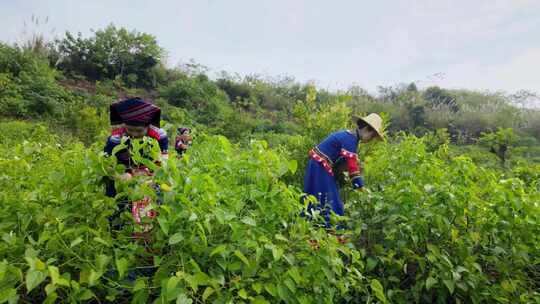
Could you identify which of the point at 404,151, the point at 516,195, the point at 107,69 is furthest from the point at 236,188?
the point at 107,69

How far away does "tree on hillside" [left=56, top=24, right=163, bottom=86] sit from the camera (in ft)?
45.8

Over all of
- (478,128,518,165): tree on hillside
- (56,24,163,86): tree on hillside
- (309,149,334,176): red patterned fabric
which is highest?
(56,24,163,86): tree on hillside

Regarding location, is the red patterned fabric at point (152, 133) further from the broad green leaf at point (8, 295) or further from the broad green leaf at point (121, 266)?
the broad green leaf at point (8, 295)

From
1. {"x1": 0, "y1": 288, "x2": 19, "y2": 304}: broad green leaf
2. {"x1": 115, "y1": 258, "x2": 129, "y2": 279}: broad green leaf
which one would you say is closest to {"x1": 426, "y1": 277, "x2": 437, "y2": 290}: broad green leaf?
{"x1": 115, "y1": 258, "x2": 129, "y2": 279}: broad green leaf

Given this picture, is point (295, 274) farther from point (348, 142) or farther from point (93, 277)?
point (348, 142)

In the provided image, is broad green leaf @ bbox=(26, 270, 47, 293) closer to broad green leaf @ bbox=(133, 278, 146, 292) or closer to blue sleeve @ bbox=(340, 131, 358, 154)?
broad green leaf @ bbox=(133, 278, 146, 292)

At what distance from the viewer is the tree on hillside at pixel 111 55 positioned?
13.9 metres

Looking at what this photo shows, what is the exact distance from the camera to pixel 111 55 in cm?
Result: 1418

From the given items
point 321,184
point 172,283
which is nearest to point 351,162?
point 321,184

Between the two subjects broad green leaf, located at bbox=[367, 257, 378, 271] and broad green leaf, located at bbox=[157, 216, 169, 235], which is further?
broad green leaf, located at bbox=[367, 257, 378, 271]

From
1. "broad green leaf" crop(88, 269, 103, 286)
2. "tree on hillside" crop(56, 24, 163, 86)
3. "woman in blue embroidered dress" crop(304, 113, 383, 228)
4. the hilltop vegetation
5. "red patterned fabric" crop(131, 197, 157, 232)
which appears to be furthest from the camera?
"tree on hillside" crop(56, 24, 163, 86)

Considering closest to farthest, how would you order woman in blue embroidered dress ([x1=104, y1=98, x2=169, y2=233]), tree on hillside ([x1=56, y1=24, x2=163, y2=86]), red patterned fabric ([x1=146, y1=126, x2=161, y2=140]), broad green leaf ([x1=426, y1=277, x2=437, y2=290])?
broad green leaf ([x1=426, y1=277, x2=437, y2=290]) → woman in blue embroidered dress ([x1=104, y1=98, x2=169, y2=233]) → red patterned fabric ([x1=146, y1=126, x2=161, y2=140]) → tree on hillside ([x1=56, y1=24, x2=163, y2=86])

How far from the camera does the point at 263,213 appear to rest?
1471 millimetres

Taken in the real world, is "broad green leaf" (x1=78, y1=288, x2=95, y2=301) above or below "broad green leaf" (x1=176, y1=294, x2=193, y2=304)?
below
